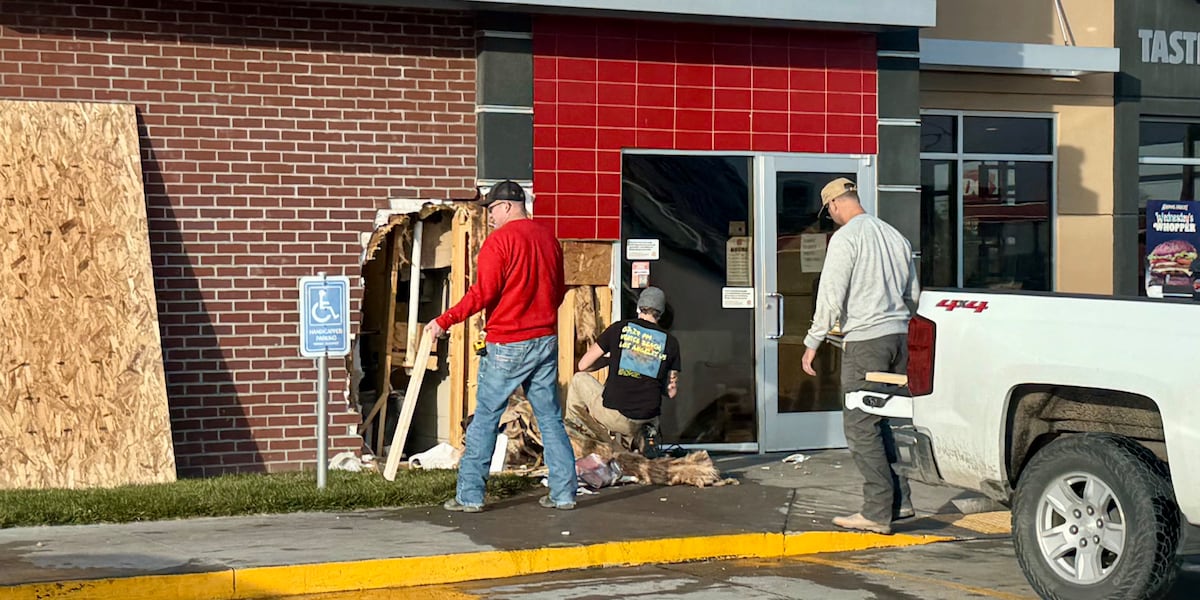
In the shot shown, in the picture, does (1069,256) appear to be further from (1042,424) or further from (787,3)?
(1042,424)

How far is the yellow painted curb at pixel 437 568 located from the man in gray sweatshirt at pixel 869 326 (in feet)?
0.84

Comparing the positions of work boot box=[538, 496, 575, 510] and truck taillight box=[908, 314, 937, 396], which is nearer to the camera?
truck taillight box=[908, 314, 937, 396]

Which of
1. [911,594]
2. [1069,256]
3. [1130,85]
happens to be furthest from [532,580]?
[1130,85]

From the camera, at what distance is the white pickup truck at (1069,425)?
6.59 m

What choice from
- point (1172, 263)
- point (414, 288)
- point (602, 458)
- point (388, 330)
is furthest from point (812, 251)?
point (1172, 263)

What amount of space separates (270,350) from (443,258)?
1622mm

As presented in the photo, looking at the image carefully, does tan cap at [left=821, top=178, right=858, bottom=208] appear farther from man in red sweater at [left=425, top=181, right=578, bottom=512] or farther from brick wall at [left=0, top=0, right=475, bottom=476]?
brick wall at [left=0, top=0, right=475, bottom=476]

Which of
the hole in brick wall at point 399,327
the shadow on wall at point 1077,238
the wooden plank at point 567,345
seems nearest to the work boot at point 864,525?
the wooden plank at point 567,345

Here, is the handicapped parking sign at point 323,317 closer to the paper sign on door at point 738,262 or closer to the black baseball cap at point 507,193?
the black baseball cap at point 507,193

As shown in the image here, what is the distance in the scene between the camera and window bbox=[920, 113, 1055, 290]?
1468cm

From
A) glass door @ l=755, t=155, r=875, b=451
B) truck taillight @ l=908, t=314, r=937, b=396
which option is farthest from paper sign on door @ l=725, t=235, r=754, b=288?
truck taillight @ l=908, t=314, r=937, b=396

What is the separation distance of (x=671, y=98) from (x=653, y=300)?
1.84 metres

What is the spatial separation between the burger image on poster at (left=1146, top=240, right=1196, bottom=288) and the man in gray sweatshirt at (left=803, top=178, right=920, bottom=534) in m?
6.99

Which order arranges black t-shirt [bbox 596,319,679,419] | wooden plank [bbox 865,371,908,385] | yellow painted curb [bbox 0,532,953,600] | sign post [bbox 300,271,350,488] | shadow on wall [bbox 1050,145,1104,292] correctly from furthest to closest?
1. shadow on wall [bbox 1050,145,1104,292]
2. black t-shirt [bbox 596,319,679,419]
3. sign post [bbox 300,271,350,488]
4. wooden plank [bbox 865,371,908,385]
5. yellow painted curb [bbox 0,532,953,600]
